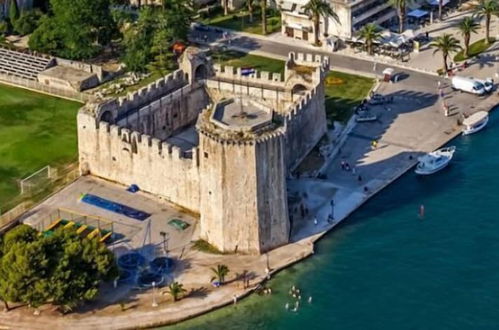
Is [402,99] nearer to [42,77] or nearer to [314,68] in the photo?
[314,68]

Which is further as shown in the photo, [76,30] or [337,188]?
[76,30]

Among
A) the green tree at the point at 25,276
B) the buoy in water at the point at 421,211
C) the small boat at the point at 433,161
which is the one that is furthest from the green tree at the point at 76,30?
the green tree at the point at 25,276

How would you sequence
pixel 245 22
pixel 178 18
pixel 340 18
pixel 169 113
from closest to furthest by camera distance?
pixel 169 113, pixel 178 18, pixel 340 18, pixel 245 22

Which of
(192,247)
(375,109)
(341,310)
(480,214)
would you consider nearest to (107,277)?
(192,247)

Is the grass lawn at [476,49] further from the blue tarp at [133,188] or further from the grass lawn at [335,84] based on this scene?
the blue tarp at [133,188]

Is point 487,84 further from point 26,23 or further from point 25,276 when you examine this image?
point 25,276

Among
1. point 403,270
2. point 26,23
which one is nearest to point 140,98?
point 403,270

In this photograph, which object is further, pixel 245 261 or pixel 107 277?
pixel 245 261
